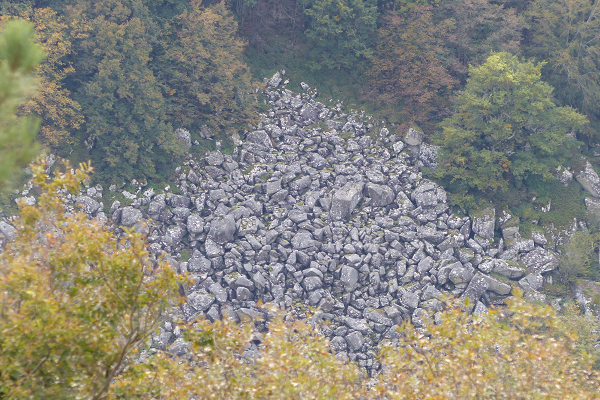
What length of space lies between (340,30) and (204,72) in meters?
8.01

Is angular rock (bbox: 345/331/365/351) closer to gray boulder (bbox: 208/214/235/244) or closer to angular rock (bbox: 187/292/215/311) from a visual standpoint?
angular rock (bbox: 187/292/215/311)

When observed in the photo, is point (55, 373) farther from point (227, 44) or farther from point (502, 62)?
point (502, 62)

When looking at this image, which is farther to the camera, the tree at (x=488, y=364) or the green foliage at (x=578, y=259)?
the green foliage at (x=578, y=259)

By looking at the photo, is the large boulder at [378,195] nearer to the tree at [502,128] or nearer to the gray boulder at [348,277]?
the tree at [502,128]

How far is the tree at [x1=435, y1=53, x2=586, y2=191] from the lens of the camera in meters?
22.8

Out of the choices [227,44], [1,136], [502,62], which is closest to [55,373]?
[1,136]

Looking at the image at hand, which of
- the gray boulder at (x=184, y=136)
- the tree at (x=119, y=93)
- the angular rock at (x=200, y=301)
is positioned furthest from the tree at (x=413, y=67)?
the angular rock at (x=200, y=301)

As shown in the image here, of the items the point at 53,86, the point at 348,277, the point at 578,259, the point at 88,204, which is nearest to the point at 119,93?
the point at 53,86

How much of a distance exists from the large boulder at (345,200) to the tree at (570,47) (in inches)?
531

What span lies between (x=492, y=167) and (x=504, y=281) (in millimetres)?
5748

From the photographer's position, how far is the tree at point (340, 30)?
26.2 metres

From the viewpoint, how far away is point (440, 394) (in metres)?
6.89

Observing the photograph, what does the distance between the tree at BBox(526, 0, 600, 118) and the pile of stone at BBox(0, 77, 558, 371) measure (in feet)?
28.4

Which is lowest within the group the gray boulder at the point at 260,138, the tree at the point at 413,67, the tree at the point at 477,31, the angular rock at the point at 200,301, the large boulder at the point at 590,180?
the angular rock at the point at 200,301
